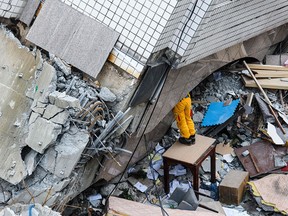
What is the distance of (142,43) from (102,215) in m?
2.56

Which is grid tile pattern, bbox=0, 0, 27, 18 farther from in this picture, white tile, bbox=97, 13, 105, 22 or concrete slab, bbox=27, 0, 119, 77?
white tile, bbox=97, 13, 105, 22

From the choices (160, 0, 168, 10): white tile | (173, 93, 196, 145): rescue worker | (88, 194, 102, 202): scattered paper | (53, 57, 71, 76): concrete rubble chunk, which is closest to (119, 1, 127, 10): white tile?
(160, 0, 168, 10): white tile

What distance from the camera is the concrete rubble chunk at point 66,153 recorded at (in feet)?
24.9

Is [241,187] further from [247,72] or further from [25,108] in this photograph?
[25,108]

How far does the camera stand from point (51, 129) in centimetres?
742

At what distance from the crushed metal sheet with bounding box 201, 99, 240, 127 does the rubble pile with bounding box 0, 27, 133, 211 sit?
10.0 feet

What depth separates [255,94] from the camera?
11.1m

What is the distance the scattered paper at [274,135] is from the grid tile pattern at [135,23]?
11.7 ft

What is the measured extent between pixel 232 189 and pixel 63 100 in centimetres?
340

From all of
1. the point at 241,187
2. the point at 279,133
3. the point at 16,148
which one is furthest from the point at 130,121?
the point at 279,133

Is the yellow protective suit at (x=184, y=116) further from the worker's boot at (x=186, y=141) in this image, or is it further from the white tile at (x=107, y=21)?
the white tile at (x=107, y=21)

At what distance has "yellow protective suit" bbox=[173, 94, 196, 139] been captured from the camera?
953cm

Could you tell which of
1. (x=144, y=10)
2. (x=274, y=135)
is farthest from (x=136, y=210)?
(x=274, y=135)

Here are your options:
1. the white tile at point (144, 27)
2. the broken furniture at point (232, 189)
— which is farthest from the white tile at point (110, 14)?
the broken furniture at point (232, 189)
